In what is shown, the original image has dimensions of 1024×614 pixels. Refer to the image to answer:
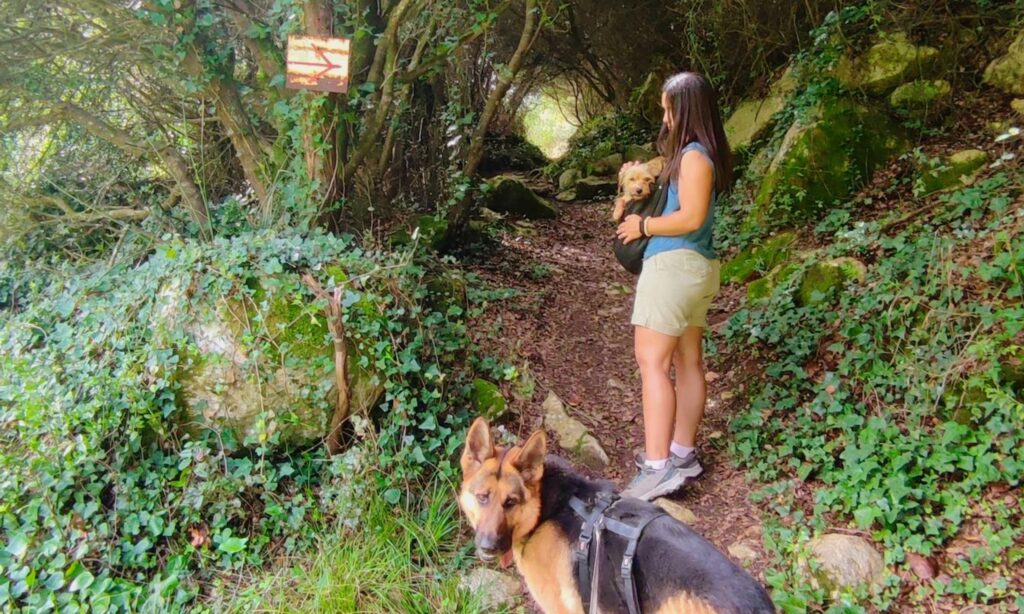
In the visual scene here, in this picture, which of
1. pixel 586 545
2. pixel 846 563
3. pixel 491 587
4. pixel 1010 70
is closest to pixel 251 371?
pixel 491 587

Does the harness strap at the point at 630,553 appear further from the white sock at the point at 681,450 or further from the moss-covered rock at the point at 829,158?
the moss-covered rock at the point at 829,158

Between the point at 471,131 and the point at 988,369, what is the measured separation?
5.25m

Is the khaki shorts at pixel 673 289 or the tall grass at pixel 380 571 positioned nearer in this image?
the tall grass at pixel 380 571

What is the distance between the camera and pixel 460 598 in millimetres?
2807

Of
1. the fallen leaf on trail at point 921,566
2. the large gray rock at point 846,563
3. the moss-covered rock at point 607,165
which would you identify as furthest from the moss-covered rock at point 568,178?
the fallen leaf on trail at point 921,566

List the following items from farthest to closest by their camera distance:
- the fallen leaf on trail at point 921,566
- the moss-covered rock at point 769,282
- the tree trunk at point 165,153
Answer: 1. the moss-covered rock at point 769,282
2. the tree trunk at point 165,153
3. the fallen leaf on trail at point 921,566

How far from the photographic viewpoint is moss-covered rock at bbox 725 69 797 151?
7410 mm

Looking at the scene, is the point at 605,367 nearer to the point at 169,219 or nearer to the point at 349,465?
the point at 349,465

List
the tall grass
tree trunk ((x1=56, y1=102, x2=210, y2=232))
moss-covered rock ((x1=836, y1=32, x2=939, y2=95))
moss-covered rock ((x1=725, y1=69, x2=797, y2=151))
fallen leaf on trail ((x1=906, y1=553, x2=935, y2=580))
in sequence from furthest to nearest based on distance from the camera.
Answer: moss-covered rock ((x1=725, y1=69, x2=797, y2=151)) → moss-covered rock ((x1=836, y1=32, x2=939, y2=95)) → tree trunk ((x1=56, y1=102, x2=210, y2=232)) → the tall grass → fallen leaf on trail ((x1=906, y1=553, x2=935, y2=580))

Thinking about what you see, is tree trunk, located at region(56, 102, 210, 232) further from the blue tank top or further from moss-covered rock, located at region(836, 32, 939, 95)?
moss-covered rock, located at region(836, 32, 939, 95)

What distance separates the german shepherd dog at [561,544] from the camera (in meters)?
1.89

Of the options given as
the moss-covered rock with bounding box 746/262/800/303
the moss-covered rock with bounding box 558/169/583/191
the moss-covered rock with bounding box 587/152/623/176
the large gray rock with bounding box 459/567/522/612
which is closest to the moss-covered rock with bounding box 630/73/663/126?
the moss-covered rock with bounding box 587/152/623/176

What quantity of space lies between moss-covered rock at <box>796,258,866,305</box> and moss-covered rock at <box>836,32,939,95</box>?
3059mm

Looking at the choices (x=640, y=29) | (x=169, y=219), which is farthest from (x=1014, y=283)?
(x=640, y=29)
